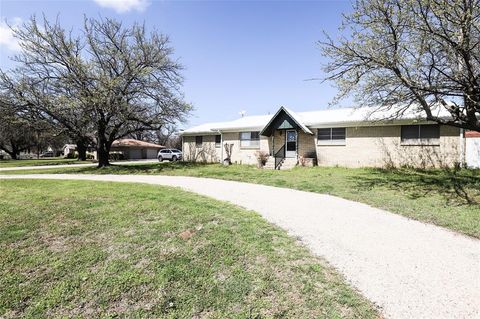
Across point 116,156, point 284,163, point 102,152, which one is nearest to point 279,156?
point 284,163

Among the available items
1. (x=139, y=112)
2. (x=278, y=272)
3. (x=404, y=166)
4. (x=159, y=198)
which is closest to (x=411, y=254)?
(x=278, y=272)

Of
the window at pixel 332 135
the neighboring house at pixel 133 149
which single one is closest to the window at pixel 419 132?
the window at pixel 332 135

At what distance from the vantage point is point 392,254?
181 inches

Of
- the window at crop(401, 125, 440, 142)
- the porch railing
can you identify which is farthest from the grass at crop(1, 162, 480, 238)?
the porch railing

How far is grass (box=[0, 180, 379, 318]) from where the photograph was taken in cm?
342

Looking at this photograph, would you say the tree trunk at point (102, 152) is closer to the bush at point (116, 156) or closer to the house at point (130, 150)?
the bush at point (116, 156)

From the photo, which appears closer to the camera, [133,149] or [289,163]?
[289,163]

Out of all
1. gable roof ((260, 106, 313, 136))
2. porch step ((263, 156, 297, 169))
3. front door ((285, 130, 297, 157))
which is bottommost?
porch step ((263, 156, 297, 169))

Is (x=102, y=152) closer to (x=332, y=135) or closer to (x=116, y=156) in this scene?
(x=332, y=135)

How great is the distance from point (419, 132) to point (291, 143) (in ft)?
25.1

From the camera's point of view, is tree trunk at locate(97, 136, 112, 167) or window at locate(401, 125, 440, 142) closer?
window at locate(401, 125, 440, 142)

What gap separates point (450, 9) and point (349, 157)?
10303 millimetres

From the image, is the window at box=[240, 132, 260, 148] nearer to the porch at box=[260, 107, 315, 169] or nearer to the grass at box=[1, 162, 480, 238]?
the porch at box=[260, 107, 315, 169]

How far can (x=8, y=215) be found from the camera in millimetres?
6703
